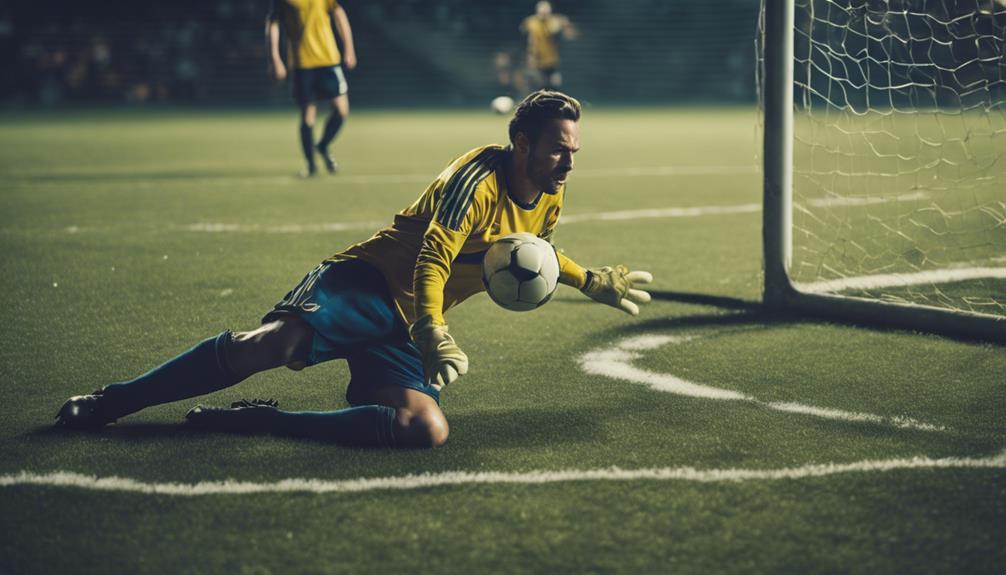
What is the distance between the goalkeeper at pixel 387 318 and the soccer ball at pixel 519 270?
7 centimetres

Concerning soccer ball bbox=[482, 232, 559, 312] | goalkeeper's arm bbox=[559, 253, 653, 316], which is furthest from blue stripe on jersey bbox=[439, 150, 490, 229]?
goalkeeper's arm bbox=[559, 253, 653, 316]

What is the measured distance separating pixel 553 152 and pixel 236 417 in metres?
1.30

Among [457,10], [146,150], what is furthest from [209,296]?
[457,10]

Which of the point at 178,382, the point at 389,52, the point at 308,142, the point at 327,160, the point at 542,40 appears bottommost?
the point at 178,382

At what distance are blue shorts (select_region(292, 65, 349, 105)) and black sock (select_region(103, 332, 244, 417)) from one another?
8271 mm

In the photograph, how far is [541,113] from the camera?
147 inches

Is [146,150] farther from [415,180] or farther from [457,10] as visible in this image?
[457,10]

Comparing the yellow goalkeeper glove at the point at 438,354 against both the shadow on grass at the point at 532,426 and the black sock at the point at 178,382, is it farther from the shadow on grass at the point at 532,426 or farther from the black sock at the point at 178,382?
the black sock at the point at 178,382

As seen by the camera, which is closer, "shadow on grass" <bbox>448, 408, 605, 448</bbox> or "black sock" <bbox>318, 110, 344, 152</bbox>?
"shadow on grass" <bbox>448, 408, 605, 448</bbox>

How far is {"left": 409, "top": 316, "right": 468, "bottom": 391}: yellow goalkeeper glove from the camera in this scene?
3.35 metres

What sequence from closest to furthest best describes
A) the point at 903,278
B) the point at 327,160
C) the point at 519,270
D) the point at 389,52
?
the point at 519,270
the point at 903,278
the point at 327,160
the point at 389,52

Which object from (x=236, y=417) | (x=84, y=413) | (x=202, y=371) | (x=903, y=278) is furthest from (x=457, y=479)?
(x=903, y=278)

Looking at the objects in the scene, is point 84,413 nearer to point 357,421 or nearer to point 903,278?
point 357,421

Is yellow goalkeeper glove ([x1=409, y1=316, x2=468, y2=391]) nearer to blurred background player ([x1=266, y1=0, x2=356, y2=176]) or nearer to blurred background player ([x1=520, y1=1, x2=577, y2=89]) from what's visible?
blurred background player ([x1=266, y1=0, x2=356, y2=176])
